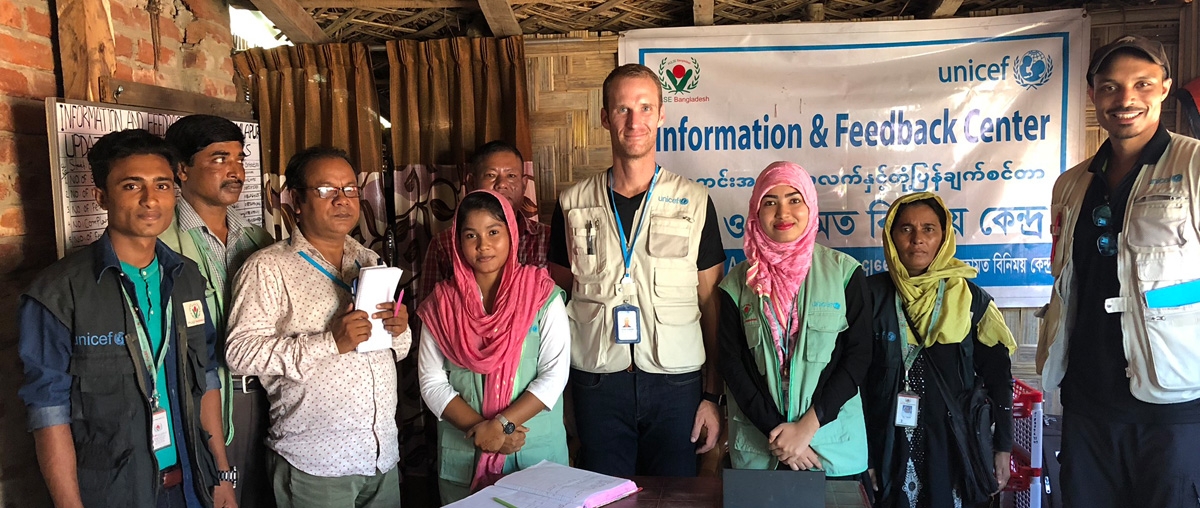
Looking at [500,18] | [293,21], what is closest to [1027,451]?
[500,18]

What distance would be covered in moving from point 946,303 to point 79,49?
300cm

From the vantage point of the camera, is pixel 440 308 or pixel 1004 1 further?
pixel 1004 1

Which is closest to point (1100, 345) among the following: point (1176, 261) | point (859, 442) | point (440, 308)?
point (1176, 261)

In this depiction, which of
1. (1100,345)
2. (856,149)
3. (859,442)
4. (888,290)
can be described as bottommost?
(859,442)

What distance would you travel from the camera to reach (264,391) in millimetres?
2459

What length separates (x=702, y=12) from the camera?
3.29m

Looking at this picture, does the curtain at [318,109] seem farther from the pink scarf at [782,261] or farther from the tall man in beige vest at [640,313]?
the pink scarf at [782,261]

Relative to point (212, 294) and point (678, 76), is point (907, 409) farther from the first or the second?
point (212, 294)

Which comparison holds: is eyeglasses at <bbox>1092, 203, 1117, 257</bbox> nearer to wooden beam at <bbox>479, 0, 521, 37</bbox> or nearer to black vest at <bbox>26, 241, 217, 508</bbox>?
wooden beam at <bbox>479, 0, 521, 37</bbox>

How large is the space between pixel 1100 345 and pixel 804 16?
196cm

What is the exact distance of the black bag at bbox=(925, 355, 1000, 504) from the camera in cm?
227

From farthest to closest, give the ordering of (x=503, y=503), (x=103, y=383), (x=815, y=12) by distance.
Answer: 1. (x=815, y=12)
2. (x=103, y=383)
3. (x=503, y=503)

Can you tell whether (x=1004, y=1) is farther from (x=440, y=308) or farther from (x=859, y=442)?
(x=440, y=308)

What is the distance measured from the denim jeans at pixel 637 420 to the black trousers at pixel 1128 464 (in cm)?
125
